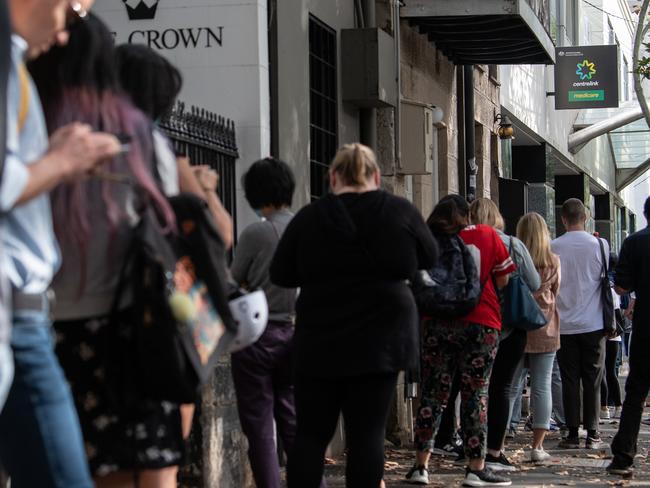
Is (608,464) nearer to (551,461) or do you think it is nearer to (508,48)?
(551,461)

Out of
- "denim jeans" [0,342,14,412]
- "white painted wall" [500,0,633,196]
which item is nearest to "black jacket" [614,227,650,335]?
"denim jeans" [0,342,14,412]

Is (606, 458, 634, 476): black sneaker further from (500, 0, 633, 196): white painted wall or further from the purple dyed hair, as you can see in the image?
(500, 0, 633, 196): white painted wall

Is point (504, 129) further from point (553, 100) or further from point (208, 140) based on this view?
point (208, 140)

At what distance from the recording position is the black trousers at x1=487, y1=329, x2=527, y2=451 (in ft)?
31.8

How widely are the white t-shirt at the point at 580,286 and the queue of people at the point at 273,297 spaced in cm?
2

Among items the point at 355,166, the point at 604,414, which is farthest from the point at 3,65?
the point at 604,414

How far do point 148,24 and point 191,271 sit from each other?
5.87 metres

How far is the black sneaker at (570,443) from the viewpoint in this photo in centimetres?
1147

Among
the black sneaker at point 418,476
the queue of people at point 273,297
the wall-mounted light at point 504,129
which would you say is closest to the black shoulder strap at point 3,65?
the queue of people at point 273,297

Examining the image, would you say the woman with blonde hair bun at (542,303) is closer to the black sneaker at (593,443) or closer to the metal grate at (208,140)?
the black sneaker at (593,443)

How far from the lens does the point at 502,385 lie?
9688 mm

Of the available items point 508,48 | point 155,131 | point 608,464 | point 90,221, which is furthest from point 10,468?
point 508,48

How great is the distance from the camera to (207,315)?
3.83 metres

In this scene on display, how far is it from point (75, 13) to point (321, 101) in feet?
26.3
